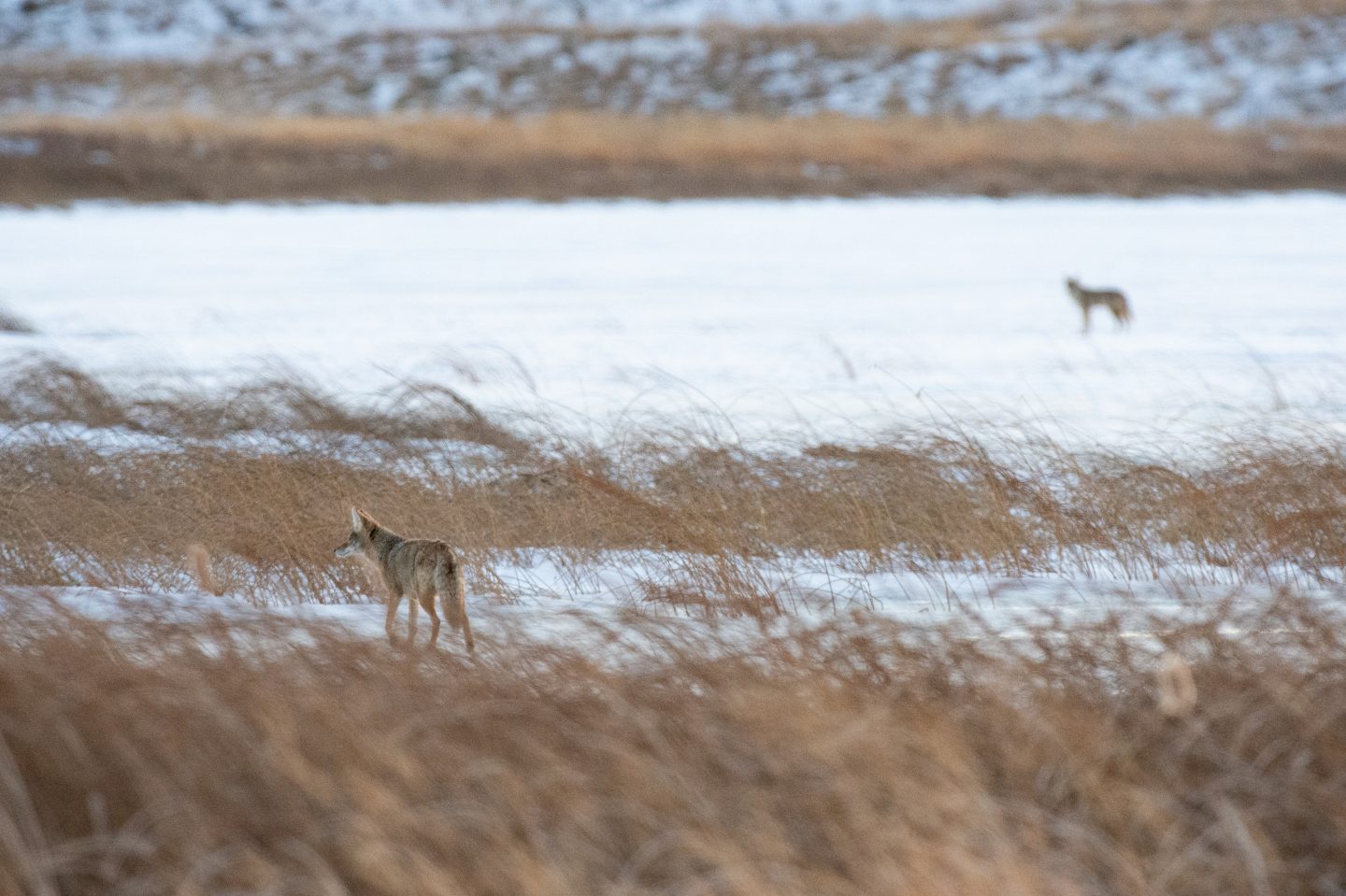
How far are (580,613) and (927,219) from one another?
845 inches

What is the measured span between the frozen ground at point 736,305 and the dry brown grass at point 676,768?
4.03 meters

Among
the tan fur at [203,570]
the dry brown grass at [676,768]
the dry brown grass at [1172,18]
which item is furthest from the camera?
the dry brown grass at [1172,18]

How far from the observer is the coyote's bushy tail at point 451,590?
14.8ft

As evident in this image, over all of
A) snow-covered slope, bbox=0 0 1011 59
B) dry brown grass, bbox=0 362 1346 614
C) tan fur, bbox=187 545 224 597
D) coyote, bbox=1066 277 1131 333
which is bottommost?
coyote, bbox=1066 277 1131 333

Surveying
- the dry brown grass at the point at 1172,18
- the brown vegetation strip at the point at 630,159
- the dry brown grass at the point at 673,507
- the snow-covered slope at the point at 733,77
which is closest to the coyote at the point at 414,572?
the dry brown grass at the point at 673,507

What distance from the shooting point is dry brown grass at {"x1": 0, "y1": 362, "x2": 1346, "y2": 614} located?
6102 mm

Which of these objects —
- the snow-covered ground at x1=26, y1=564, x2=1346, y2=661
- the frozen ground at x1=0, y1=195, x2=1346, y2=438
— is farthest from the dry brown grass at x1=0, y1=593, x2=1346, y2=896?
the frozen ground at x1=0, y1=195, x2=1346, y2=438

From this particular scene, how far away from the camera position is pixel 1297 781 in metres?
3.47

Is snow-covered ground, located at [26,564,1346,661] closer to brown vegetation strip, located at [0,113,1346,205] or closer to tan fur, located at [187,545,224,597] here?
tan fur, located at [187,545,224,597]

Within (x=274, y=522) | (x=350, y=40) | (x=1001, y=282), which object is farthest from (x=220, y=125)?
(x=274, y=522)

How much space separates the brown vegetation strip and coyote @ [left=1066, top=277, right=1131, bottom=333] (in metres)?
14.8

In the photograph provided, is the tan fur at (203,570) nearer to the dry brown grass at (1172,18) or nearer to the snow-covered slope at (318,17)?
the dry brown grass at (1172,18)

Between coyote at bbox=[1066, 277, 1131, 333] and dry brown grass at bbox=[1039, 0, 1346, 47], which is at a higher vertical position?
dry brown grass at bbox=[1039, 0, 1346, 47]

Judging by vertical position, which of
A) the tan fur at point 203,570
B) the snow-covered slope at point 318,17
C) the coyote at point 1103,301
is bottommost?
the coyote at point 1103,301
